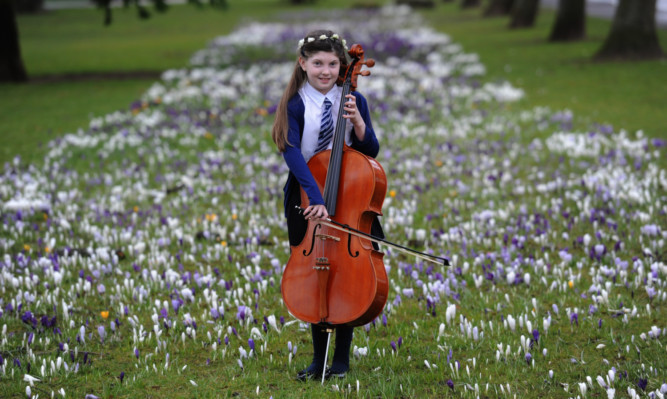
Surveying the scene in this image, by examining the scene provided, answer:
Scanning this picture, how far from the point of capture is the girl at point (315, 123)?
4.51 m

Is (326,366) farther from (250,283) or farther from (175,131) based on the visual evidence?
(175,131)

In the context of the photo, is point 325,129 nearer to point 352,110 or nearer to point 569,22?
point 352,110

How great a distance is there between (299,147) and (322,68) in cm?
52

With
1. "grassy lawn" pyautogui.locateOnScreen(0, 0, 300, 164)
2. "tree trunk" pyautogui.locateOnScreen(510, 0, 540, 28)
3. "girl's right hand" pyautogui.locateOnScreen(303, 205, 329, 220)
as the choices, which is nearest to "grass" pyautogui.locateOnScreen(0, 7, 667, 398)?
"girl's right hand" pyautogui.locateOnScreen(303, 205, 329, 220)

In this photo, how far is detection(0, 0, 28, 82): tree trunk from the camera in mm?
20812

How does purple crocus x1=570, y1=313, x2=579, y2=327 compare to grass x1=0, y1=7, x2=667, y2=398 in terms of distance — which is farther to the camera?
purple crocus x1=570, y1=313, x2=579, y2=327

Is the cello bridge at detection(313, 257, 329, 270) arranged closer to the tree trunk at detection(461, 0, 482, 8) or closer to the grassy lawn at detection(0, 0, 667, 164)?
the grassy lawn at detection(0, 0, 667, 164)

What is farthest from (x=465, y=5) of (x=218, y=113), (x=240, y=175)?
(x=240, y=175)

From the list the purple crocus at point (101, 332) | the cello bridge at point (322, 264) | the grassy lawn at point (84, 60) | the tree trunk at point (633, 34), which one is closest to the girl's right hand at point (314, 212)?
the cello bridge at point (322, 264)

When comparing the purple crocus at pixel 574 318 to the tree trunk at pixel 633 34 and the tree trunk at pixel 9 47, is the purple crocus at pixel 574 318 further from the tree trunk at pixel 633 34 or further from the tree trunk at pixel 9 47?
the tree trunk at pixel 9 47

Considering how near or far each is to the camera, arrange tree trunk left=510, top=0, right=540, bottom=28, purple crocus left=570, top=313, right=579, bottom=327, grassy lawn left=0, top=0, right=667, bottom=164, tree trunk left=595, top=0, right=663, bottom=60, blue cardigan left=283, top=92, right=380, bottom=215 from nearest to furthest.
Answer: blue cardigan left=283, top=92, right=380, bottom=215
purple crocus left=570, top=313, right=579, bottom=327
grassy lawn left=0, top=0, right=667, bottom=164
tree trunk left=595, top=0, right=663, bottom=60
tree trunk left=510, top=0, right=540, bottom=28

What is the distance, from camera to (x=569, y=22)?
2642cm

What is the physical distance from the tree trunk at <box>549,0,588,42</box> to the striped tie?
23.8 metres

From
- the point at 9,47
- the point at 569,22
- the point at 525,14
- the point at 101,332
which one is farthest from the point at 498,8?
the point at 101,332
